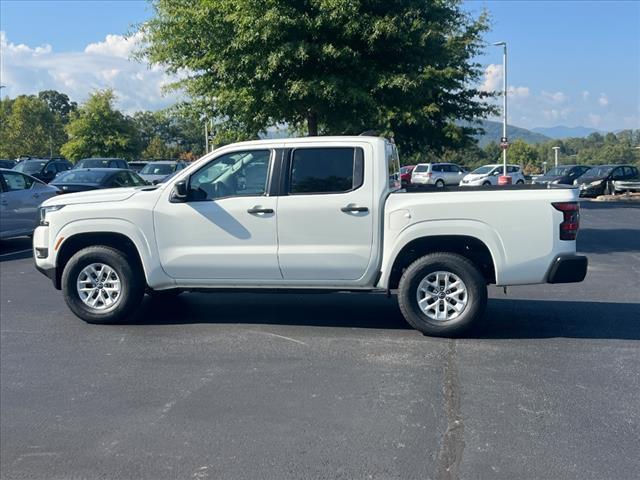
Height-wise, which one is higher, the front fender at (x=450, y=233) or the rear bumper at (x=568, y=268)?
the front fender at (x=450, y=233)

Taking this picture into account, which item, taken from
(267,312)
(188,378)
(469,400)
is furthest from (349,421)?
(267,312)

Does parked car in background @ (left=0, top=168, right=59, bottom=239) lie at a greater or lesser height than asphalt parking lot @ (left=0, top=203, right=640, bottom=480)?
greater

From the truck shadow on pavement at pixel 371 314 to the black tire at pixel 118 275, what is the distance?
11.4 inches

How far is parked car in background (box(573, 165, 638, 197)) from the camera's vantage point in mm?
34500

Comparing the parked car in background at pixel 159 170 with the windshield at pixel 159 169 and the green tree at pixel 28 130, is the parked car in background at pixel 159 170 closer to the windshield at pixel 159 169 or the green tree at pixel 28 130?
the windshield at pixel 159 169

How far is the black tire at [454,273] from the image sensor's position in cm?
688

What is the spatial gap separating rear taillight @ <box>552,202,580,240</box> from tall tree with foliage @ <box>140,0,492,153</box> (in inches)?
266

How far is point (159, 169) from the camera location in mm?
31719

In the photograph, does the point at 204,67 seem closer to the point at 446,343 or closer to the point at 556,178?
the point at 446,343

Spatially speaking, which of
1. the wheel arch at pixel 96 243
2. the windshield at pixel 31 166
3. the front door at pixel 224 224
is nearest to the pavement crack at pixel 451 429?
the front door at pixel 224 224

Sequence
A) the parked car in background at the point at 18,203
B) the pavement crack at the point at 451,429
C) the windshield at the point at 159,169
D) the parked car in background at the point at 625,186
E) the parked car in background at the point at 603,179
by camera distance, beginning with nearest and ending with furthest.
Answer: the pavement crack at the point at 451,429 < the parked car in background at the point at 18,203 < the windshield at the point at 159,169 < the parked car in background at the point at 625,186 < the parked car in background at the point at 603,179

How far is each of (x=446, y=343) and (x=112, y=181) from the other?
12.4m

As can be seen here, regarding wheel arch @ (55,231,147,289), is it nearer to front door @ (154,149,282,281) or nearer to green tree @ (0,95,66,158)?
front door @ (154,149,282,281)

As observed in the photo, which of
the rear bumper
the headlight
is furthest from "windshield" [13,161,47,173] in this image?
the rear bumper
